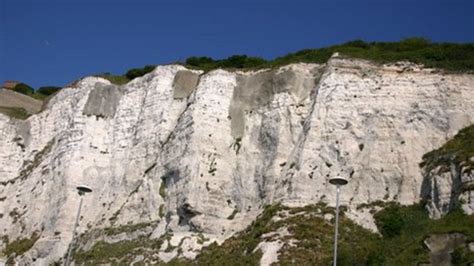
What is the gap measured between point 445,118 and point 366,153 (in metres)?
4.61

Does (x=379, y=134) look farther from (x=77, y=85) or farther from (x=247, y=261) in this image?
(x=77, y=85)

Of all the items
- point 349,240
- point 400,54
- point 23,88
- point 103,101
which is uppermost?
point 23,88

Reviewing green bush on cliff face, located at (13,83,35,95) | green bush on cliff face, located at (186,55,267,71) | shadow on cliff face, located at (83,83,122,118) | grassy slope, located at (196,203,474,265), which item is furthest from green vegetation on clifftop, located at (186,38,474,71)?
green bush on cliff face, located at (13,83,35,95)

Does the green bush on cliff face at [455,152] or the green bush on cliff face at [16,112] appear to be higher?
the green bush on cliff face at [16,112]

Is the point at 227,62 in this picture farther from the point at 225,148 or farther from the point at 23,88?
the point at 23,88

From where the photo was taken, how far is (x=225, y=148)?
42.2 meters

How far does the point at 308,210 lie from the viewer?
3528cm

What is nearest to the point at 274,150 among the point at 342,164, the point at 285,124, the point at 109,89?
the point at 285,124

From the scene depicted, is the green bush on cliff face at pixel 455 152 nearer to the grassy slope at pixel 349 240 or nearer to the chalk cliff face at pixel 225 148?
the chalk cliff face at pixel 225 148

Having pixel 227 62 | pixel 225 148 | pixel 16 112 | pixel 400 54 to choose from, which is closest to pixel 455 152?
pixel 400 54

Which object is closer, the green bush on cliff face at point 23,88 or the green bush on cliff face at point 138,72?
the green bush on cliff face at point 138,72

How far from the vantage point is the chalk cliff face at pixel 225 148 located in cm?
3756

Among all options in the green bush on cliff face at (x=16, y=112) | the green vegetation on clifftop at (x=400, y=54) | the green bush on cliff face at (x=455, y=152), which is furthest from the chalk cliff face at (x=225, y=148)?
the green bush on cliff face at (x=16, y=112)

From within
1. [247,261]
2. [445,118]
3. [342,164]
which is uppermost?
[445,118]
